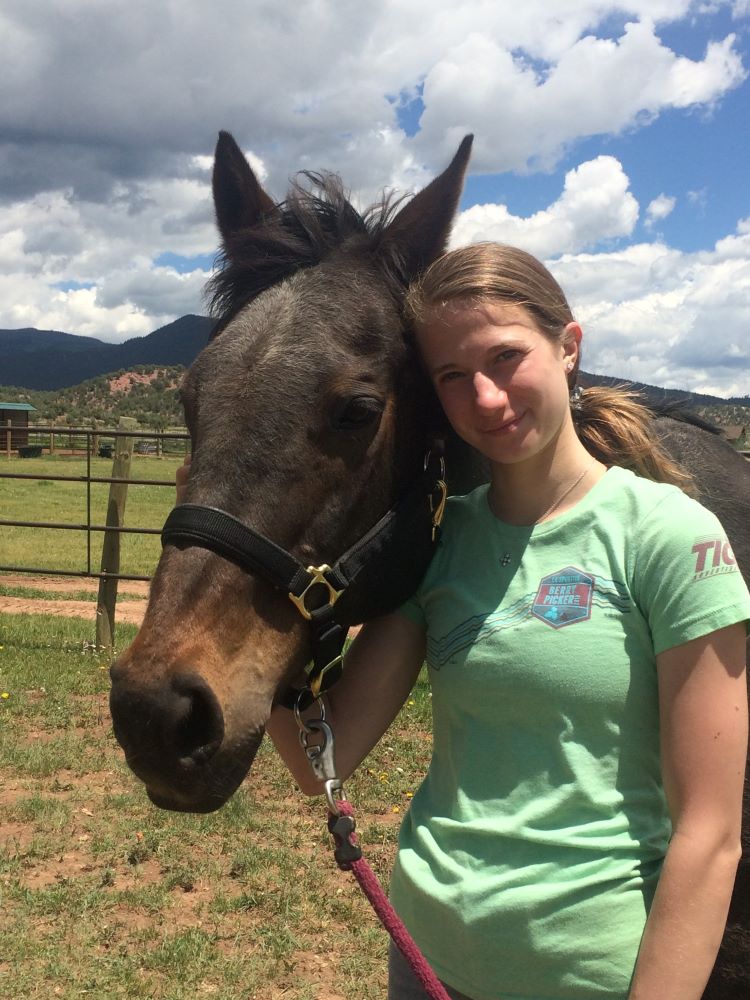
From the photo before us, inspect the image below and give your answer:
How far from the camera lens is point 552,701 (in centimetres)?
146

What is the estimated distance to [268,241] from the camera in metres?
2.19

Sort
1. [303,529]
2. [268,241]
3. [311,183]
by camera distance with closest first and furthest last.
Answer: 1. [303,529]
2. [268,241]
3. [311,183]

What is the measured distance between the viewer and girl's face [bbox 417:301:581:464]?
1.62 meters

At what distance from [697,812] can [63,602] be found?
433 inches

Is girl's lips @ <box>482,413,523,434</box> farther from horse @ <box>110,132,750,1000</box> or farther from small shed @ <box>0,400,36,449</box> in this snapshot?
small shed @ <box>0,400,36,449</box>

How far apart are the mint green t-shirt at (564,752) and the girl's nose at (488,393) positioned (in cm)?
26

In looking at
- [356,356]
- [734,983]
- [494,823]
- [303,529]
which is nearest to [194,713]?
[303,529]

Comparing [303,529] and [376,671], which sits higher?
Result: [303,529]

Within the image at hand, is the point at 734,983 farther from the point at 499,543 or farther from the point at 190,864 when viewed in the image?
the point at 190,864

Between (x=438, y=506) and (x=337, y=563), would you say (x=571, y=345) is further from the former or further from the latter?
(x=337, y=563)

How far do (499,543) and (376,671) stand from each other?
0.42 metres

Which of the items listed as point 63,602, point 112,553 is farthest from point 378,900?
point 63,602

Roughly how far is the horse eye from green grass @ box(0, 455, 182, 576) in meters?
7.56

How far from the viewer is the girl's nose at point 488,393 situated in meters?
1.61
